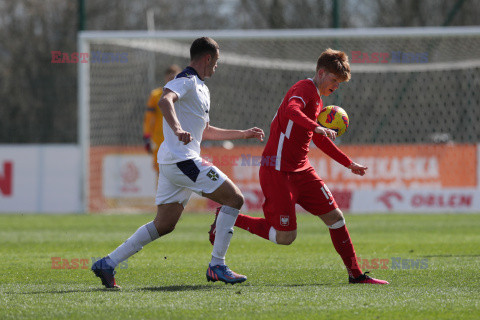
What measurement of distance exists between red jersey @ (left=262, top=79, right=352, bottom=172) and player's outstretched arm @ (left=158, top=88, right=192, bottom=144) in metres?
0.97

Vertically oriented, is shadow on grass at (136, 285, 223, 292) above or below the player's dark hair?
below

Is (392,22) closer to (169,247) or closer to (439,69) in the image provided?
(439,69)

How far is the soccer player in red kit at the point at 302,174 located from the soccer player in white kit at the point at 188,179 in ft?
1.41

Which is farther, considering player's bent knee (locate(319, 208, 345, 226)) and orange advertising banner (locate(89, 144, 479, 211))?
orange advertising banner (locate(89, 144, 479, 211))

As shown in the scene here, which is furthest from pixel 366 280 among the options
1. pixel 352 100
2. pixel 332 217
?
pixel 352 100

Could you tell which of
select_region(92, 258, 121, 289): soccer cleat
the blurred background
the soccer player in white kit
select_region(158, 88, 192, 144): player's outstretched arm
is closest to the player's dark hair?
the soccer player in white kit

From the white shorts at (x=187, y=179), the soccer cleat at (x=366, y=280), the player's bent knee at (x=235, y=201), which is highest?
the white shorts at (x=187, y=179)

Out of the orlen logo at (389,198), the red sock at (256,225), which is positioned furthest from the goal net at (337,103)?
the red sock at (256,225)

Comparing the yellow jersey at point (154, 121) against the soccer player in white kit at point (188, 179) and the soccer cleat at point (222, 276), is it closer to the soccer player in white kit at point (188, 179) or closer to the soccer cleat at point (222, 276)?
the soccer player in white kit at point (188, 179)

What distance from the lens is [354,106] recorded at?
55.2ft

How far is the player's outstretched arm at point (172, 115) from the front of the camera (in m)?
5.42

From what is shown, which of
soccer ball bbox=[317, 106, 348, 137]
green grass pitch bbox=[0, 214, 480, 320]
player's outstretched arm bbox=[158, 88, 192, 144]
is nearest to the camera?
green grass pitch bbox=[0, 214, 480, 320]

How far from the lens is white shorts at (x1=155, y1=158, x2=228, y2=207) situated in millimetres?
5887

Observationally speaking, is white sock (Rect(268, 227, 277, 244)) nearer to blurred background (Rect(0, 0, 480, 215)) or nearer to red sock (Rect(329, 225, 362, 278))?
red sock (Rect(329, 225, 362, 278))
